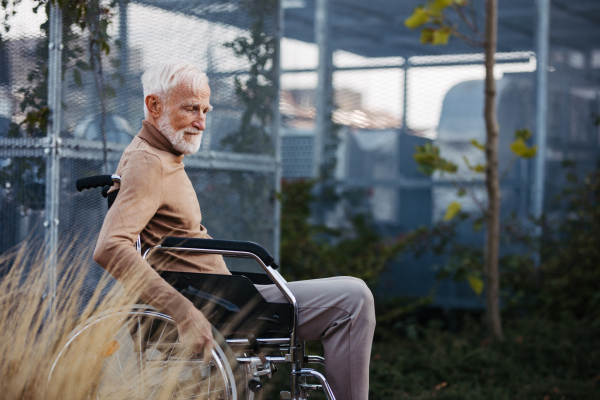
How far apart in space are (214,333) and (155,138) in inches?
27.9

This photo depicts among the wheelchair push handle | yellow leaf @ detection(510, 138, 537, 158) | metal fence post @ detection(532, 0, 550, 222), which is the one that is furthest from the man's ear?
metal fence post @ detection(532, 0, 550, 222)

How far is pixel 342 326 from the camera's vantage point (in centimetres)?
225

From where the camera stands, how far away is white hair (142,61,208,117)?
225cm

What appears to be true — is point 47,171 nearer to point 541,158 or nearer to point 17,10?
point 17,10

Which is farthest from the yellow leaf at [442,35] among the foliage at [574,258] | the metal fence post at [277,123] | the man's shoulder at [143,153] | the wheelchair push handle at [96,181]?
the wheelchair push handle at [96,181]

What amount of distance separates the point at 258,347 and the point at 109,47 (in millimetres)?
1767

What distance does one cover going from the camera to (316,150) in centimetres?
652

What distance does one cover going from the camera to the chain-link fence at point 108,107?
2.81m

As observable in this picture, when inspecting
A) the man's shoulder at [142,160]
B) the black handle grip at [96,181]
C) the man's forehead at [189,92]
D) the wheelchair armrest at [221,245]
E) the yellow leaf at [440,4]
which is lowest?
the wheelchair armrest at [221,245]

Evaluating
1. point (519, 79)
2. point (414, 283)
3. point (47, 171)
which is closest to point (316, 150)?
point (414, 283)

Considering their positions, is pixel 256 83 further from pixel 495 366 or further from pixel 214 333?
pixel 214 333

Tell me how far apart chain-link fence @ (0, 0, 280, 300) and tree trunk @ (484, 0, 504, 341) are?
1.51m

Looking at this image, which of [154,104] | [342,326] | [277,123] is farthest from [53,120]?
[277,123]

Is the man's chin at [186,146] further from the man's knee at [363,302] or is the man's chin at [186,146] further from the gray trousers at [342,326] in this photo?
the man's knee at [363,302]
